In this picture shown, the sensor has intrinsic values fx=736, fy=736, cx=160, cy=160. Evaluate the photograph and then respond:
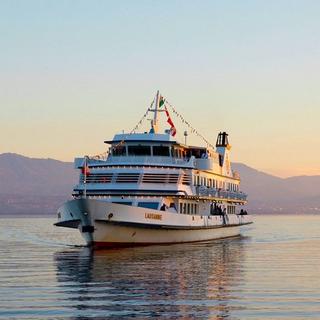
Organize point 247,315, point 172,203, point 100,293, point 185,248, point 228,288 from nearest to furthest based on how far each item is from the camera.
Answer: point 247,315
point 100,293
point 228,288
point 185,248
point 172,203

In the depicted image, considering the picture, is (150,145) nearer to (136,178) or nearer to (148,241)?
(136,178)

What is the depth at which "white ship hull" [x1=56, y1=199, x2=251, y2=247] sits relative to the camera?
1801 inches

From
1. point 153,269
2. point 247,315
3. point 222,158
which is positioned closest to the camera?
point 247,315

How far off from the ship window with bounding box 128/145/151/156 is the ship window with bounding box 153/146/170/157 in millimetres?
445

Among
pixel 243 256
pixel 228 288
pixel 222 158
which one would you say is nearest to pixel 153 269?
pixel 228 288

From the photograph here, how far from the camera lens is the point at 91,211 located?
45750mm

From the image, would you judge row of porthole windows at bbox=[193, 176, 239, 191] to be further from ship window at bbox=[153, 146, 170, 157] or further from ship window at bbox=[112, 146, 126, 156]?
ship window at bbox=[112, 146, 126, 156]

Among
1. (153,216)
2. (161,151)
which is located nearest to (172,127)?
(161,151)

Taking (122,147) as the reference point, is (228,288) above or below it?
below

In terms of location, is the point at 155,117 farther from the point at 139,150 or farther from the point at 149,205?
the point at 149,205

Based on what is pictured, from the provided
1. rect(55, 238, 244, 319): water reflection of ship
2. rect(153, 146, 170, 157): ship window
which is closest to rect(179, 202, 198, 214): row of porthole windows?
rect(153, 146, 170, 157): ship window

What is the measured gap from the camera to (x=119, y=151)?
182 feet

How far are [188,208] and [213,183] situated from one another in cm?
701

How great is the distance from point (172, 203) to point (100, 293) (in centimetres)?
2771
